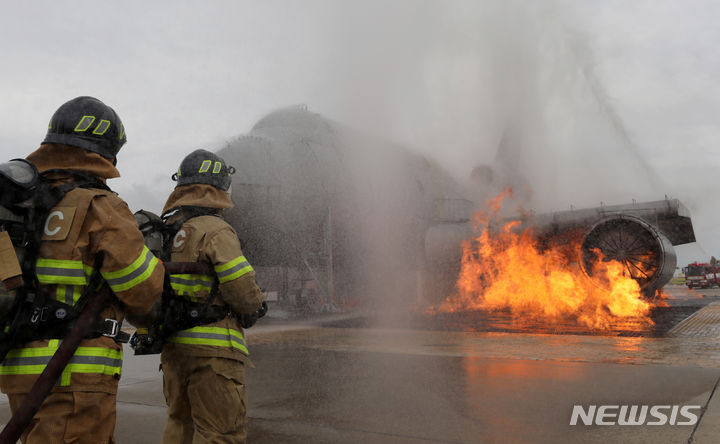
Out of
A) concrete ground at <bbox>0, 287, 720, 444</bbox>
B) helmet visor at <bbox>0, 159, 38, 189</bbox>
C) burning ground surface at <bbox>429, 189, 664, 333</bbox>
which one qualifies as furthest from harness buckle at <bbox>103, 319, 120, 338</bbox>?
burning ground surface at <bbox>429, 189, 664, 333</bbox>

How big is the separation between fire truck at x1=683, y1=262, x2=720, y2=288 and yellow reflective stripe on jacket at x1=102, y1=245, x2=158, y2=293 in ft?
131

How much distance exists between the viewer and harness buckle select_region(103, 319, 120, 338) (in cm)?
223

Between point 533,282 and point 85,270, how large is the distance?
12.5 meters

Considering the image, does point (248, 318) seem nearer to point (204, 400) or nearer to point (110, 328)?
point (204, 400)

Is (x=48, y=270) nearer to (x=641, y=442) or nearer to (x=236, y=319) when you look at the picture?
(x=236, y=319)

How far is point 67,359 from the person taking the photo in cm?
204

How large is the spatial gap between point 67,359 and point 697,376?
592cm

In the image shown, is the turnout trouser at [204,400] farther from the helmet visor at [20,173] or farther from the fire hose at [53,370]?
the helmet visor at [20,173]

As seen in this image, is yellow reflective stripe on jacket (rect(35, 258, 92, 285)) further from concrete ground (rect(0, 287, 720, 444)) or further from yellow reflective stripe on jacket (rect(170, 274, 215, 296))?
concrete ground (rect(0, 287, 720, 444))

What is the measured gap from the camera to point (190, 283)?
3.17 metres

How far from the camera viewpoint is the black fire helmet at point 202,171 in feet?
11.6

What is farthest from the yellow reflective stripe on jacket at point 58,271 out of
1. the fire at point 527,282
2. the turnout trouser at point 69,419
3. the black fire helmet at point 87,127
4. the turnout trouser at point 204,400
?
the fire at point 527,282

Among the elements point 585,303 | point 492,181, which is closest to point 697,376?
point 585,303

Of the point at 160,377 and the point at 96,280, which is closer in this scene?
the point at 96,280
